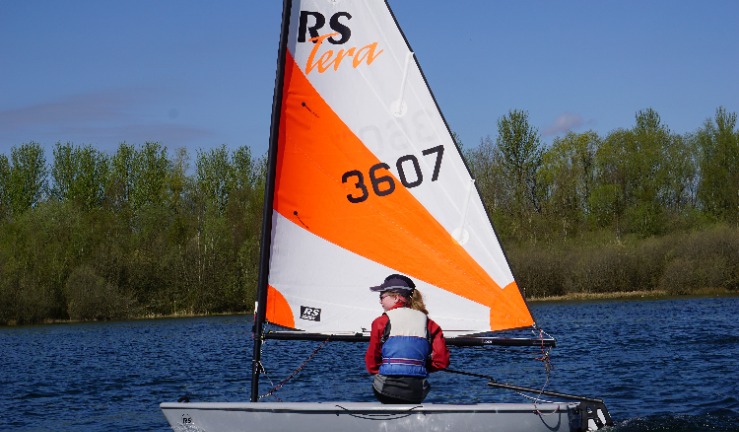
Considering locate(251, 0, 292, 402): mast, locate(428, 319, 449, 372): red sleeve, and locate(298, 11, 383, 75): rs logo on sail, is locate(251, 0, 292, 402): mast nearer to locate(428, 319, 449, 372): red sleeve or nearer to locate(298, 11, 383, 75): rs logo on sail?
locate(298, 11, 383, 75): rs logo on sail

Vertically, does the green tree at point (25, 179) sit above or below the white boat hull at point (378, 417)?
above

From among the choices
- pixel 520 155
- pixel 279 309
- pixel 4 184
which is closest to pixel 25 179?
pixel 4 184

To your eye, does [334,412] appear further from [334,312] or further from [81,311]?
[81,311]

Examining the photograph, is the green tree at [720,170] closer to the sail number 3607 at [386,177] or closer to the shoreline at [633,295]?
the shoreline at [633,295]

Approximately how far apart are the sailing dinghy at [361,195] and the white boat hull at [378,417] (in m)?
1.34

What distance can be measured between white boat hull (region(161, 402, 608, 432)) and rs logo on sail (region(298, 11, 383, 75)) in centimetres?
379

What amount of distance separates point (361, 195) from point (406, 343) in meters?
2.37

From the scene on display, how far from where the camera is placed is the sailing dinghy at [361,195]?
10.8 m

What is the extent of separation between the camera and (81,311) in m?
58.3

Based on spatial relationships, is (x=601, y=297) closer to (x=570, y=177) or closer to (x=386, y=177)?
(x=570, y=177)

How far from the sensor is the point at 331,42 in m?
10.9

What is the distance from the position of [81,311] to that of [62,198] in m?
18.4

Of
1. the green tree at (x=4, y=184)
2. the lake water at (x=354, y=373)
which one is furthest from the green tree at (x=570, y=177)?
the green tree at (x=4, y=184)

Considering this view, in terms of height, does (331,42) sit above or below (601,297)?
below
